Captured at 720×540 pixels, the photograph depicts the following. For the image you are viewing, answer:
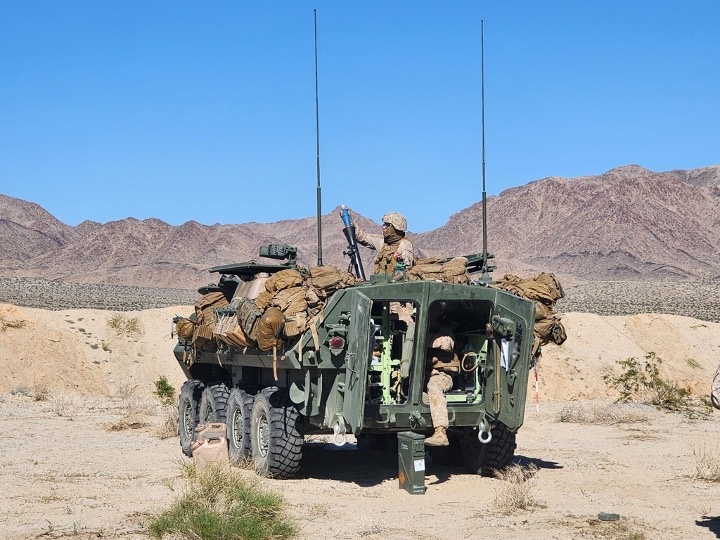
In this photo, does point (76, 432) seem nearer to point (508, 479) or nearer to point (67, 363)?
point (508, 479)

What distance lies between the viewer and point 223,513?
8922mm

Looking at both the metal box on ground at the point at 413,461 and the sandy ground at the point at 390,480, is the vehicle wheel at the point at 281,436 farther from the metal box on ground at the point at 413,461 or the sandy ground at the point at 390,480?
the metal box on ground at the point at 413,461

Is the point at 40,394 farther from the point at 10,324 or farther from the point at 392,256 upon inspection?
the point at 392,256

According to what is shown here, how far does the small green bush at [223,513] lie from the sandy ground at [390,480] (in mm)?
277

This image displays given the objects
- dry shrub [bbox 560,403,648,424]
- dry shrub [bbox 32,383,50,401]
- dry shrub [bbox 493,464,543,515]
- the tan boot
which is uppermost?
the tan boot

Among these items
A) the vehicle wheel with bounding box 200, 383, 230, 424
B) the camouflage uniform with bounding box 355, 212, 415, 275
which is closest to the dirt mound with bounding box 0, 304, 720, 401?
the vehicle wheel with bounding box 200, 383, 230, 424

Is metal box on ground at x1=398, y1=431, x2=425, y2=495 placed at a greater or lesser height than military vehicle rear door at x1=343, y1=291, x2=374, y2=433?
lesser

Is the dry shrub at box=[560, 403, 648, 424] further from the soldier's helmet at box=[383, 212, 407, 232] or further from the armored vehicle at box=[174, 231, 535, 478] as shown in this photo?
the soldier's helmet at box=[383, 212, 407, 232]

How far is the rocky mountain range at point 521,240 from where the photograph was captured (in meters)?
95.8

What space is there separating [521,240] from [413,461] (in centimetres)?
9444

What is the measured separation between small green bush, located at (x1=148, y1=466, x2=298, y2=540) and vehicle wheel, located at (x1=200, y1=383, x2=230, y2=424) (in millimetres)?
3558

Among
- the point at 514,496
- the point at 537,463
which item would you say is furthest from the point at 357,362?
the point at 537,463

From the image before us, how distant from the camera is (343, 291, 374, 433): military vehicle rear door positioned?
34.8 feet

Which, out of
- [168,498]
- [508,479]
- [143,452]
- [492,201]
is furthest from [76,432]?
[492,201]
